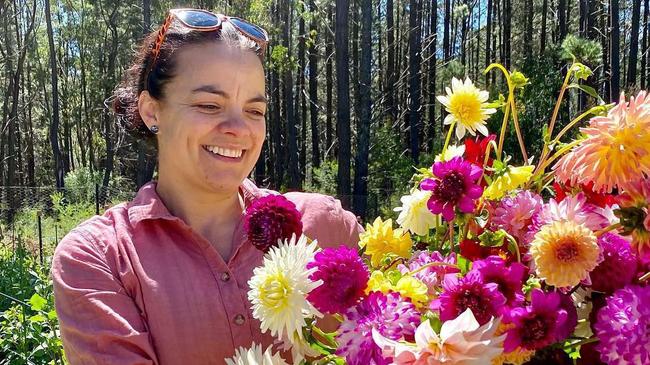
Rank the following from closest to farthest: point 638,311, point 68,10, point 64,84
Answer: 1. point 638,311
2. point 68,10
3. point 64,84

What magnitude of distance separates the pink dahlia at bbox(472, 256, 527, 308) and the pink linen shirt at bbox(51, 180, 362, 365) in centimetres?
65

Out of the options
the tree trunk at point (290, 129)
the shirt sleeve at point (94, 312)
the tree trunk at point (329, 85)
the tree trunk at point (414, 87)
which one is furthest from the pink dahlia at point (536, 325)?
the tree trunk at point (329, 85)

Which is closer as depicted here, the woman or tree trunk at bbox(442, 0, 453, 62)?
the woman

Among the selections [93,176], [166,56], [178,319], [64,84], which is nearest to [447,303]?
[178,319]

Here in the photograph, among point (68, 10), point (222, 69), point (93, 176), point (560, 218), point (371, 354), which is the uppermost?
point (68, 10)

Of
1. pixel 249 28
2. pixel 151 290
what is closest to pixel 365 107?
pixel 249 28

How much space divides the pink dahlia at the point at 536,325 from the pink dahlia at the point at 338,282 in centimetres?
16

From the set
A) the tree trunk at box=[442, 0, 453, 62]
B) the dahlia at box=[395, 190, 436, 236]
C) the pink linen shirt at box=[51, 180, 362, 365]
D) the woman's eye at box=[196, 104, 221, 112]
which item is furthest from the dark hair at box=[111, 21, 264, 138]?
the tree trunk at box=[442, 0, 453, 62]

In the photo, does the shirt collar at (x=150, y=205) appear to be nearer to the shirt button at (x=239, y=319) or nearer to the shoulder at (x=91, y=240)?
the shoulder at (x=91, y=240)

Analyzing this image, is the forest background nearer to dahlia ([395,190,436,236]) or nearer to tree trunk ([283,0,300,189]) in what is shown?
tree trunk ([283,0,300,189])

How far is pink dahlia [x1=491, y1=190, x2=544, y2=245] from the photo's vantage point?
30.0 inches

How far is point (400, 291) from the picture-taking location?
2.34 feet

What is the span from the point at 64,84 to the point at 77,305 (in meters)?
31.1

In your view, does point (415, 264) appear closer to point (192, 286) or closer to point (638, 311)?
point (638, 311)
